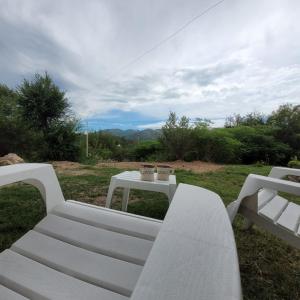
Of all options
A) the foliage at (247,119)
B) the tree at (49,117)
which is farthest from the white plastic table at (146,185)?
the foliage at (247,119)

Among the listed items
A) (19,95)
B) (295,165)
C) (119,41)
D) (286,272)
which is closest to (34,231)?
(286,272)

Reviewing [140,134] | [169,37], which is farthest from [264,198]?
[140,134]

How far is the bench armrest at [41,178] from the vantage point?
3.67 ft

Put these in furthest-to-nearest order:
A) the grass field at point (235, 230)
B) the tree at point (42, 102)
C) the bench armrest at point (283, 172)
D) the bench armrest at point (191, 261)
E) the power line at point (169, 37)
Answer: the tree at point (42, 102)
the power line at point (169, 37)
the bench armrest at point (283, 172)
the grass field at point (235, 230)
the bench armrest at point (191, 261)

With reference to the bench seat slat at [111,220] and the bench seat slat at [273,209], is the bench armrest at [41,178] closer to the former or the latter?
the bench seat slat at [111,220]

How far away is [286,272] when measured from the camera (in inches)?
57.9

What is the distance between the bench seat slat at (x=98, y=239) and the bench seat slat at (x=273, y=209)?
0.73m

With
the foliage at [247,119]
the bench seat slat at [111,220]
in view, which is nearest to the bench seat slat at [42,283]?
the bench seat slat at [111,220]

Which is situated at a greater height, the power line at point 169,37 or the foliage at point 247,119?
the power line at point 169,37

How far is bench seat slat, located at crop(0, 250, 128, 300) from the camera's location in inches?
29.2

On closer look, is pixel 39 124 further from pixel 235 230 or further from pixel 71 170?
pixel 235 230

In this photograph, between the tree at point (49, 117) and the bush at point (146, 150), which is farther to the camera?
the bush at point (146, 150)

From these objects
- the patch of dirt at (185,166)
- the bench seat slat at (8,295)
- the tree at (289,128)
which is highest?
the tree at (289,128)

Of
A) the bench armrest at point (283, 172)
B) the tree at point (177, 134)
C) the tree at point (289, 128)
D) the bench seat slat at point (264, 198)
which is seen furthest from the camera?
the tree at point (289, 128)
